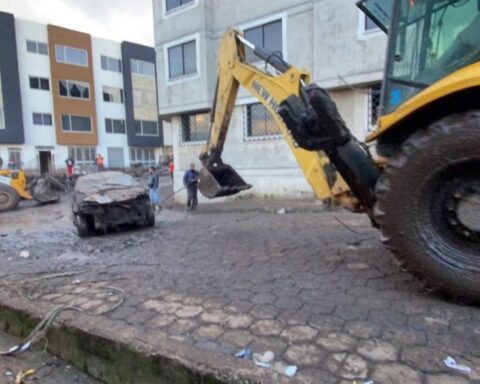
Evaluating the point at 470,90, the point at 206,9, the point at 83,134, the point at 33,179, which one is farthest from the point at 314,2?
the point at 83,134

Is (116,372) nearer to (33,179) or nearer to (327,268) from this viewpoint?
(327,268)

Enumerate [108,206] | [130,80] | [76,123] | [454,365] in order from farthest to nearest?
[130,80], [76,123], [108,206], [454,365]

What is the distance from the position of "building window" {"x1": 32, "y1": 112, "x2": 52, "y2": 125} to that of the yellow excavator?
32.1m

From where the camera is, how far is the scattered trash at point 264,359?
2297mm

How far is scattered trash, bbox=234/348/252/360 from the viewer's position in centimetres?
239

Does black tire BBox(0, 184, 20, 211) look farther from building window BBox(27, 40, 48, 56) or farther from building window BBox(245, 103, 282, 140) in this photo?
building window BBox(27, 40, 48, 56)

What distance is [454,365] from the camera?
2168mm

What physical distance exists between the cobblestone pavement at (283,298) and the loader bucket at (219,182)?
881mm

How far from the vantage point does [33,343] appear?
3174 millimetres

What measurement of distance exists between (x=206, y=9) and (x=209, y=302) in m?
12.9

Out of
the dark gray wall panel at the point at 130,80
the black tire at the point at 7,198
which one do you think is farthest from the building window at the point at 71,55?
the black tire at the point at 7,198

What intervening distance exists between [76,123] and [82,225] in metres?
27.8

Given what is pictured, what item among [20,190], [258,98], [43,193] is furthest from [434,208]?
[43,193]

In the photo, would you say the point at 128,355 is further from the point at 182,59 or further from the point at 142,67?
the point at 142,67
